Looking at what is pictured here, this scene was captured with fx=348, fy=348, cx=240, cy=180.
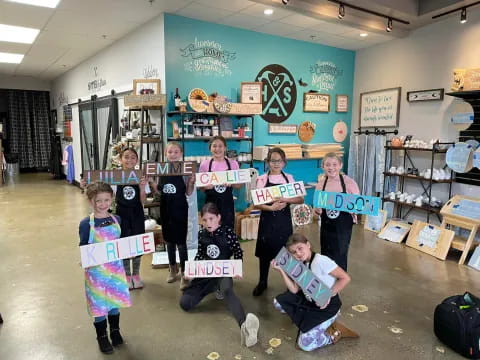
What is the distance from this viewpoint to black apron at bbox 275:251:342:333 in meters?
2.29

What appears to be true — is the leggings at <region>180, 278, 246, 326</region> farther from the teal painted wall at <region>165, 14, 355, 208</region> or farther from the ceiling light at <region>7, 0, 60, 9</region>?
the ceiling light at <region>7, 0, 60, 9</region>

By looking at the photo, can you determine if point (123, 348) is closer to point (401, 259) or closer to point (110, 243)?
point (110, 243)

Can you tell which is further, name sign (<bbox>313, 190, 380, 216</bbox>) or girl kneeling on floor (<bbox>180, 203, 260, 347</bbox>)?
name sign (<bbox>313, 190, 380, 216</bbox>)

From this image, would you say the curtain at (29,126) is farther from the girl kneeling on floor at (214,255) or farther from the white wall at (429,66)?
the girl kneeling on floor at (214,255)

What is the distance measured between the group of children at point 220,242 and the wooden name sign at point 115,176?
0.33 ft

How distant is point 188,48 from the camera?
450cm

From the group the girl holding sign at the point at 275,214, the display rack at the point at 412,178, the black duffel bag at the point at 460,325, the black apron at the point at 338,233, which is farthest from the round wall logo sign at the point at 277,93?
the black duffel bag at the point at 460,325

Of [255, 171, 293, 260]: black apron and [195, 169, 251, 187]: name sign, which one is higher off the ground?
[195, 169, 251, 187]: name sign

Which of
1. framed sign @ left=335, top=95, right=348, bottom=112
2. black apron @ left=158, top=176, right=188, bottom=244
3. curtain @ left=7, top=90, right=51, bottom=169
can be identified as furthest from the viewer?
curtain @ left=7, top=90, right=51, bottom=169

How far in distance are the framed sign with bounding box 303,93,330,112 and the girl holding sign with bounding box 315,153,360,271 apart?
9.68 ft

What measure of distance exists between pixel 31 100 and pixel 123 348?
11305 mm

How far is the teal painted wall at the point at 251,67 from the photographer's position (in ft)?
14.6

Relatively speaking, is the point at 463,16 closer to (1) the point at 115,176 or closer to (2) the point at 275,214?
A: (2) the point at 275,214

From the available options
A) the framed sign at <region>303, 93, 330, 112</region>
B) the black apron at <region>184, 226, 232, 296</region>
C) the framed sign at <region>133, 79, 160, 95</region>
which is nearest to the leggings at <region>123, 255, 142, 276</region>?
the black apron at <region>184, 226, 232, 296</region>
